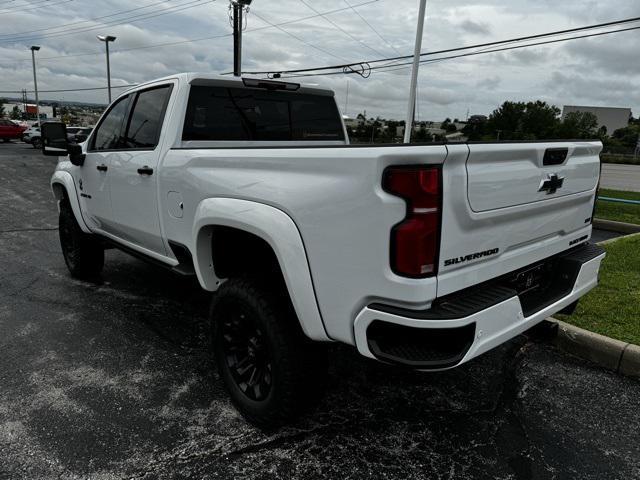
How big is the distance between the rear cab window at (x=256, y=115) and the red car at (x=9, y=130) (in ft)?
126

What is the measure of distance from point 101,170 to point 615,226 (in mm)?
8196

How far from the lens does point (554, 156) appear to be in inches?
95.7

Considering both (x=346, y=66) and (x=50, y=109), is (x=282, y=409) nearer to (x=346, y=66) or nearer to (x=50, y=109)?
(x=346, y=66)

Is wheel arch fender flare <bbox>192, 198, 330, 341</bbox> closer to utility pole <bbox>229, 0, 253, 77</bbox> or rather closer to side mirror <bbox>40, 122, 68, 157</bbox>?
side mirror <bbox>40, 122, 68, 157</bbox>

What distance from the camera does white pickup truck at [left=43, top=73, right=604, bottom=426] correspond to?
1.91 m

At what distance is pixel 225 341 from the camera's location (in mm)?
2885

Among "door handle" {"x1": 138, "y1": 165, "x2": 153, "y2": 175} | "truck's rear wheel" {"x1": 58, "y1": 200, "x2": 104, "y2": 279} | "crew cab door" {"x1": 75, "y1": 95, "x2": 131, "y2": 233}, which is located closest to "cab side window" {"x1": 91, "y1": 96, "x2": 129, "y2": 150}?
"crew cab door" {"x1": 75, "y1": 95, "x2": 131, "y2": 233}

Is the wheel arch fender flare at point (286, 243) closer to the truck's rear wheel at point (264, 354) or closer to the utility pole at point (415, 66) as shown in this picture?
the truck's rear wheel at point (264, 354)

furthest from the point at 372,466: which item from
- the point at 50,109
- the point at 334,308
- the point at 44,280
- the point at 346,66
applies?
the point at 50,109

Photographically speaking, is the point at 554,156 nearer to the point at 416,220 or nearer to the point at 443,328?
the point at 416,220

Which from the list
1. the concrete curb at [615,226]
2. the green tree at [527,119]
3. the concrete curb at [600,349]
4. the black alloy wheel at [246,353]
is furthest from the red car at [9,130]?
the concrete curb at [600,349]

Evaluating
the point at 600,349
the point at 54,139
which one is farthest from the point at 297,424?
the point at 54,139

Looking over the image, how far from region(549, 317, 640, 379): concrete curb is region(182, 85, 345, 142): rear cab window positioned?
8.26ft

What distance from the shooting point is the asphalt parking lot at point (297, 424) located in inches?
96.5
